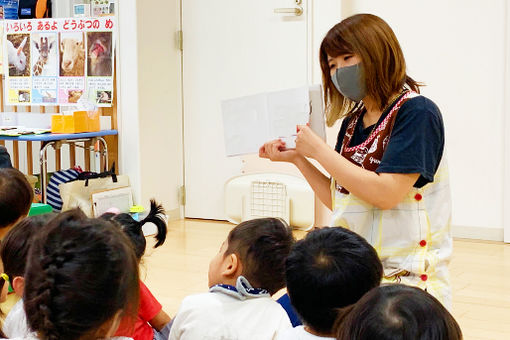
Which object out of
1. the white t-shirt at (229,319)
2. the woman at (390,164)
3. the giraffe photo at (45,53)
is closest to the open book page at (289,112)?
the woman at (390,164)

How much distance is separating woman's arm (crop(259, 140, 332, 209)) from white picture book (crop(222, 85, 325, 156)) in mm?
27

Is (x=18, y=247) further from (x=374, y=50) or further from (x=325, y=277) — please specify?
(x=374, y=50)

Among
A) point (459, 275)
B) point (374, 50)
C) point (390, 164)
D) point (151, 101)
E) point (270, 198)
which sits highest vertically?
point (374, 50)

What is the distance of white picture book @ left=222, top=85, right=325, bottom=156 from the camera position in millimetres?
2082

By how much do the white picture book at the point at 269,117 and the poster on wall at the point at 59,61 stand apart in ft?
9.13

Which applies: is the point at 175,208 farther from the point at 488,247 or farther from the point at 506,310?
the point at 506,310

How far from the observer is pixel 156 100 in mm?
5027

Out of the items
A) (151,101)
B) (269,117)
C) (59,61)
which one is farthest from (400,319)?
(59,61)

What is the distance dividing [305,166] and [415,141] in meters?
0.36

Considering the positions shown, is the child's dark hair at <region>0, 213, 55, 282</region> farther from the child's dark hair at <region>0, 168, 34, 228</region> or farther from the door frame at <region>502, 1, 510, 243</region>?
the door frame at <region>502, 1, 510, 243</region>

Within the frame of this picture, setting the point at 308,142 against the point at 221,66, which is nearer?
the point at 308,142

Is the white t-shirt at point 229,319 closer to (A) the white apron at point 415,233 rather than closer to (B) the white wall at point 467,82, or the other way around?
(A) the white apron at point 415,233

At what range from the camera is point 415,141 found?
70.2 inches

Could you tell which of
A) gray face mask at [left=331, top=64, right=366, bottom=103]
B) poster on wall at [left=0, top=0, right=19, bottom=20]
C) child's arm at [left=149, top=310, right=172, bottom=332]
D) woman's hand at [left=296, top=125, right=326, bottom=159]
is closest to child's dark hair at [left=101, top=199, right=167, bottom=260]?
child's arm at [left=149, top=310, right=172, bottom=332]
